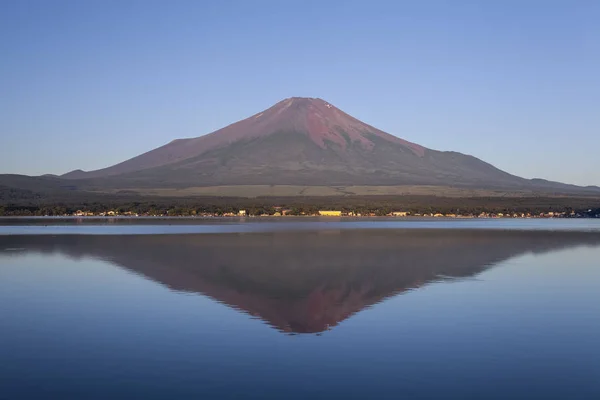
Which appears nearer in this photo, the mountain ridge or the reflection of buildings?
the reflection of buildings

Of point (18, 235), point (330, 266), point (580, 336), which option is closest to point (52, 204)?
point (18, 235)

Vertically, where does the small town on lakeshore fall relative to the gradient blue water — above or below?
above

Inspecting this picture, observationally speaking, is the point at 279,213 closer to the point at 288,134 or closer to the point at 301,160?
the point at 301,160

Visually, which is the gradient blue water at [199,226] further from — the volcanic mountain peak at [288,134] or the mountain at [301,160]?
the volcanic mountain peak at [288,134]

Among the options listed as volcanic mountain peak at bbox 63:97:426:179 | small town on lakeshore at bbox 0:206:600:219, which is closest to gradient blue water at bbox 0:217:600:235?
small town on lakeshore at bbox 0:206:600:219

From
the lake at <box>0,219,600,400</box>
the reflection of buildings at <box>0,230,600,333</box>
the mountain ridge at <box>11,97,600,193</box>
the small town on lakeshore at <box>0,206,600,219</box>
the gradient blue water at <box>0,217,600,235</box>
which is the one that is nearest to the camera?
the lake at <box>0,219,600,400</box>

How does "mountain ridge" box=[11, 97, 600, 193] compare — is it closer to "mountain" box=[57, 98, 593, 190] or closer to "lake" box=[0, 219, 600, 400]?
"mountain" box=[57, 98, 593, 190]

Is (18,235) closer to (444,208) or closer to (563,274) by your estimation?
(563,274)
